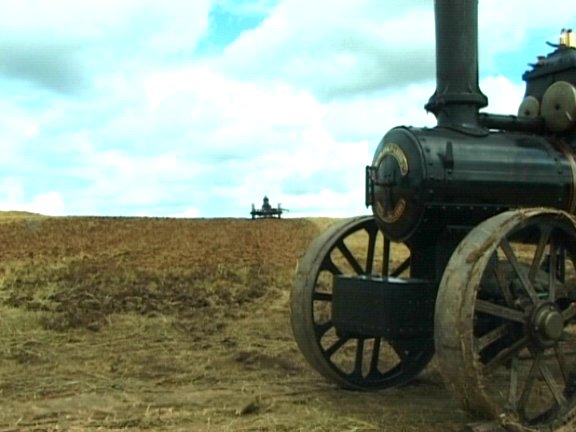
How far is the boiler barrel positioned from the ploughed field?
1.31 m

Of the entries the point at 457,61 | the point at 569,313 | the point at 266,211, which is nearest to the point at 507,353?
the point at 569,313

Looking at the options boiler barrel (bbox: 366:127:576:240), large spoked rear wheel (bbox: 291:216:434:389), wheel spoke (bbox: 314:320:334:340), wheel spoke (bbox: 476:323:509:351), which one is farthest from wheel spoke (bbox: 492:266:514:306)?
wheel spoke (bbox: 314:320:334:340)

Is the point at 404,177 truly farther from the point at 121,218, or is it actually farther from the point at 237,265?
the point at 121,218

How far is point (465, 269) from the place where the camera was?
4.89m

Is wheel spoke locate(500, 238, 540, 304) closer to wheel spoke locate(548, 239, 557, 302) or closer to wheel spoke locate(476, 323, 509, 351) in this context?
wheel spoke locate(548, 239, 557, 302)

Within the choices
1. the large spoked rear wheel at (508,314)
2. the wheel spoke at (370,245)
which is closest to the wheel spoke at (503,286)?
the large spoked rear wheel at (508,314)

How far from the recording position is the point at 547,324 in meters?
5.16

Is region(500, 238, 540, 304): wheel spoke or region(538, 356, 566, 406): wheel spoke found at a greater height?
region(500, 238, 540, 304): wheel spoke

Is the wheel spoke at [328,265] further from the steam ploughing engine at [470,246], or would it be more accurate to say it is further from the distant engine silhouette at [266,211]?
the distant engine silhouette at [266,211]

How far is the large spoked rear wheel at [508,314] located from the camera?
4.81 m

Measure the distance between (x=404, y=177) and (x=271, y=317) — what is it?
465cm

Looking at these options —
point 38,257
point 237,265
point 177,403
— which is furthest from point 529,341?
point 38,257

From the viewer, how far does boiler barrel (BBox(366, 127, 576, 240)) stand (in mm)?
5621

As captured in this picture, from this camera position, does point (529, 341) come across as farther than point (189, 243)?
No
